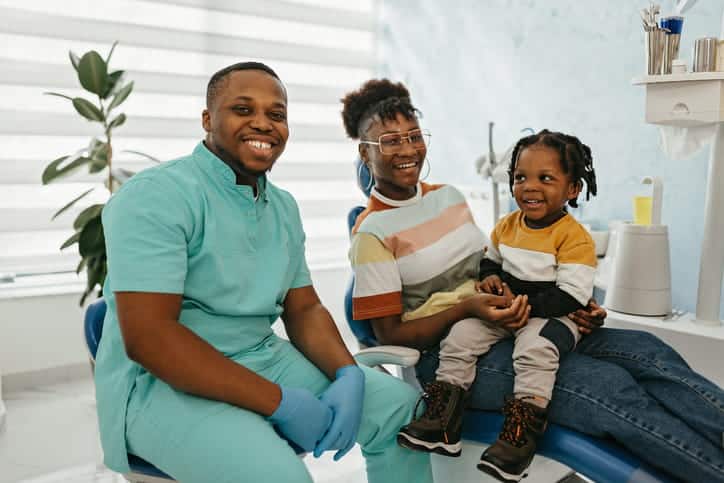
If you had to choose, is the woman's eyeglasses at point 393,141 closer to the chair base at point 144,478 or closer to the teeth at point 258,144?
the teeth at point 258,144

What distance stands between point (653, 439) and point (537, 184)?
638 millimetres

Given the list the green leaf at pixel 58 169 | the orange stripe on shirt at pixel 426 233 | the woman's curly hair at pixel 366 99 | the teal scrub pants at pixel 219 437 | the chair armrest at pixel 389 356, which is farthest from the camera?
the green leaf at pixel 58 169

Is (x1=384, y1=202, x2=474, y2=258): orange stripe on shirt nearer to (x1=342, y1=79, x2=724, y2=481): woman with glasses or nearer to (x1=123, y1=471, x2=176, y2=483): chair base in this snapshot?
(x1=342, y1=79, x2=724, y2=481): woman with glasses

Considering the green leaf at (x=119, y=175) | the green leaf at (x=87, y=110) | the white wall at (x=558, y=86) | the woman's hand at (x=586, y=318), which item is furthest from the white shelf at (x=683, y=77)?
the green leaf at (x=87, y=110)

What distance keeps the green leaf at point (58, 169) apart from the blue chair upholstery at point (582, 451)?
1943 millimetres

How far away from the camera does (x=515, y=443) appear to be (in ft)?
4.39

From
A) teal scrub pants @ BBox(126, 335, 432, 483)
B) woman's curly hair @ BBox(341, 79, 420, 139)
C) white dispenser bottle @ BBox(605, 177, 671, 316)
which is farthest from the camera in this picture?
white dispenser bottle @ BBox(605, 177, 671, 316)

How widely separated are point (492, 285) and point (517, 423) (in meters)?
0.38

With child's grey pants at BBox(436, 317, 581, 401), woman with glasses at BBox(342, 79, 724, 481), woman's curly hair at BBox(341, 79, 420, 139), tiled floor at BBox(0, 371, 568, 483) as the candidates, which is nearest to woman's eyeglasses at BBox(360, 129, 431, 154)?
woman with glasses at BBox(342, 79, 724, 481)

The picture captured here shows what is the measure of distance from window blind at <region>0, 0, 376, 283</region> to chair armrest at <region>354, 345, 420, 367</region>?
5.92ft

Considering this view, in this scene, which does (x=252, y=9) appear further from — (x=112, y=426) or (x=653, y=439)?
(x=653, y=439)

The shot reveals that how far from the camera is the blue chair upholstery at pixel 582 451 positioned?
1271 mm

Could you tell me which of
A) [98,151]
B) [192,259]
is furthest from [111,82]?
[192,259]

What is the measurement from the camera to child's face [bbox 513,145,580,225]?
1579 mm
